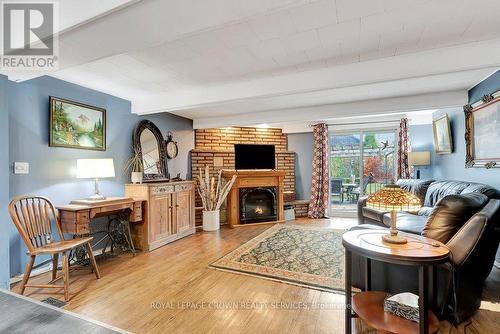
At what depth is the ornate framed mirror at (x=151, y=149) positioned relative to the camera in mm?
3947

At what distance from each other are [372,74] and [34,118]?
362 cm

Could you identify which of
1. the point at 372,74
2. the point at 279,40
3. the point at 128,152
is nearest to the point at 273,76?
the point at 279,40

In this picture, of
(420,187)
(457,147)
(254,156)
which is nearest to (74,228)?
(254,156)

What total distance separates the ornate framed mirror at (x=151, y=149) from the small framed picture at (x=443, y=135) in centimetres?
473

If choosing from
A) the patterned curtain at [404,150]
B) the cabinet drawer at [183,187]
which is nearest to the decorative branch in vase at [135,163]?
the cabinet drawer at [183,187]

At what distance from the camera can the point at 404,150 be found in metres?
5.22

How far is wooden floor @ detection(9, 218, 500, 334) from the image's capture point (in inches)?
72.4

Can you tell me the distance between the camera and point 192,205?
4.48 m

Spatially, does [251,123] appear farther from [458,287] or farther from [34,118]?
[458,287]

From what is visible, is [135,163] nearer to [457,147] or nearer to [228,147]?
[228,147]

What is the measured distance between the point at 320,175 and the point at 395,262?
14.6 ft

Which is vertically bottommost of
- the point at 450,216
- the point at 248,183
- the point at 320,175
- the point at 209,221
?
the point at 209,221

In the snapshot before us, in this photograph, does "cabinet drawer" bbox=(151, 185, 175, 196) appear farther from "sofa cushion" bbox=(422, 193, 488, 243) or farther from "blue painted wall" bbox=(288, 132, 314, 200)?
"blue painted wall" bbox=(288, 132, 314, 200)

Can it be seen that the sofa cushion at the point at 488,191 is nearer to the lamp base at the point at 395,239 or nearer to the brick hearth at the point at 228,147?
the lamp base at the point at 395,239
